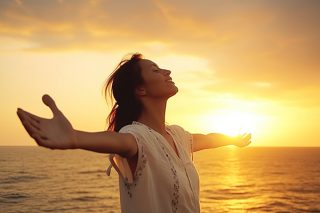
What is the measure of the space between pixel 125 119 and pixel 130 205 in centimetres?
87

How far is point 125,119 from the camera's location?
3.79 meters

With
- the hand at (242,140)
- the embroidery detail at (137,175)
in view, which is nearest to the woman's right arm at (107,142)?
the embroidery detail at (137,175)

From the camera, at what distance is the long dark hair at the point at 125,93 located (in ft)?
12.4

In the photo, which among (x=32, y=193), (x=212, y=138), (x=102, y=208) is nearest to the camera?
(x=212, y=138)

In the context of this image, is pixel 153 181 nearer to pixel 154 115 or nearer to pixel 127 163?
pixel 127 163

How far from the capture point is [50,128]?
2270 mm

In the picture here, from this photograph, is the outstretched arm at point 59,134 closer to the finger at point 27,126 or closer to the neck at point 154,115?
the finger at point 27,126

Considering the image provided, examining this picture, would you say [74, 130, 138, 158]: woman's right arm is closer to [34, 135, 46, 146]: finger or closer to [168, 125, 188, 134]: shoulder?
[34, 135, 46, 146]: finger

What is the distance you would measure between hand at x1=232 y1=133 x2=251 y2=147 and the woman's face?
149 centimetres

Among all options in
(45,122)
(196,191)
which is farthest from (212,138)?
(45,122)

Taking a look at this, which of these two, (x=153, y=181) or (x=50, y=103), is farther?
(x=153, y=181)

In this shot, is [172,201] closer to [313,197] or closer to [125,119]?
[125,119]

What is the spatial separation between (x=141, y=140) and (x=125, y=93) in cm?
81

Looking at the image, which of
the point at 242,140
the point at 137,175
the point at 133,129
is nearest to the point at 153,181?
the point at 137,175
